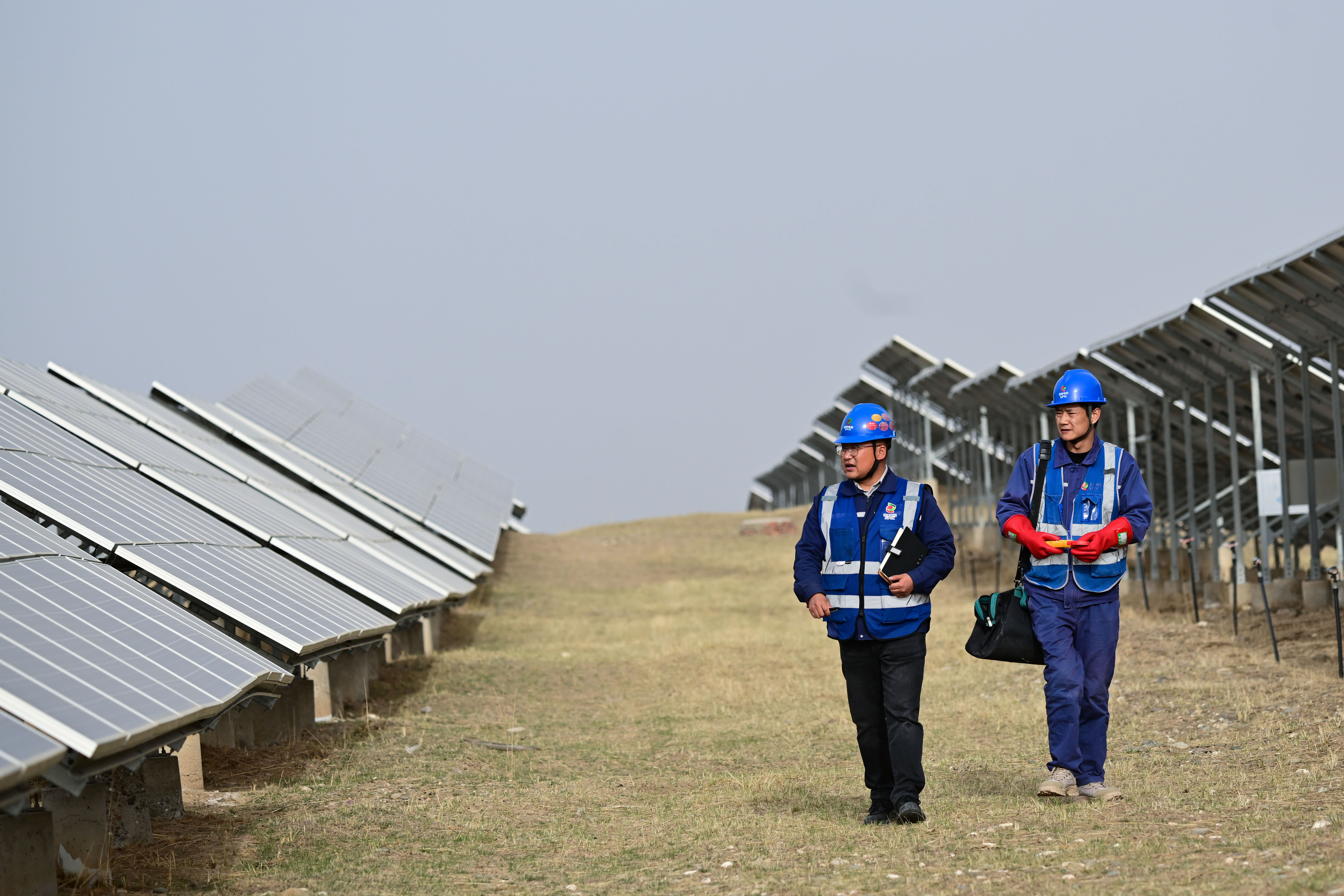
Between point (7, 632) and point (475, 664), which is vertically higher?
point (7, 632)

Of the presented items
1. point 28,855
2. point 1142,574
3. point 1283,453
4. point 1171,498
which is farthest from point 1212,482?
point 28,855

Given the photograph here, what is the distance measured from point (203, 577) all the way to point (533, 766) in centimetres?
242

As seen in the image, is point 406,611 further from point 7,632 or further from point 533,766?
point 7,632

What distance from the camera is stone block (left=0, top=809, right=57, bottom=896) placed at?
4.91m

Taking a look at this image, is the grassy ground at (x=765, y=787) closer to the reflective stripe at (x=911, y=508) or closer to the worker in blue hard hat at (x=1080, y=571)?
the worker in blue hard hat at (x=1080, y=571)

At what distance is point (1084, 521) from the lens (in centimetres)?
664

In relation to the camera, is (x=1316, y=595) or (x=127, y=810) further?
(x=1316, y=595)

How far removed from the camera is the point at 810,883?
5.21m

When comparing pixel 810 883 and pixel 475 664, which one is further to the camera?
pixel 475 664

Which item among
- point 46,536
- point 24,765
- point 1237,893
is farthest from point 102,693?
point 1237,893

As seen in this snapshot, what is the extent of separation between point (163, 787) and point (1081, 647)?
4410 mm

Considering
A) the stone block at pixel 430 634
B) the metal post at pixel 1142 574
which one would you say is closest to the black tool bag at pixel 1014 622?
the stone block at pixel 430 634

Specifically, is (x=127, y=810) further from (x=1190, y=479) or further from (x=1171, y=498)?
(x=1171, y=498)

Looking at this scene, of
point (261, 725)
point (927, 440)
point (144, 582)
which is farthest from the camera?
point (927, 440)
